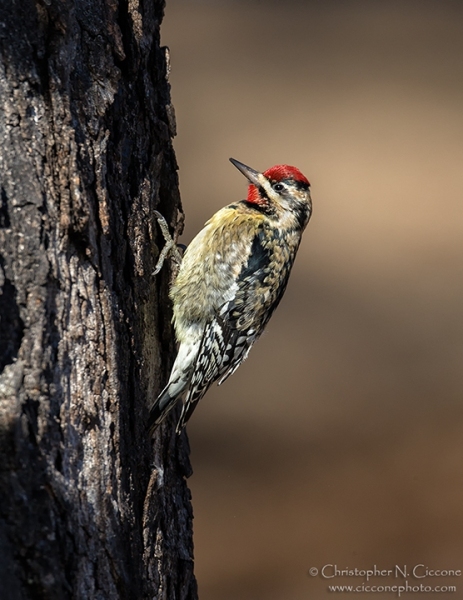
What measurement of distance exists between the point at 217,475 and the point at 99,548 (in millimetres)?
3201

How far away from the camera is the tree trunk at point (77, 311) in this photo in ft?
6.15

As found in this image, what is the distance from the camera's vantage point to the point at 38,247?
1.98 meters

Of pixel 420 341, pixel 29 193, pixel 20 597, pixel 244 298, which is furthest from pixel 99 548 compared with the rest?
pixel 420 341

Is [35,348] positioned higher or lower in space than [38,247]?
lower

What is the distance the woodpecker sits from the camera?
317cm

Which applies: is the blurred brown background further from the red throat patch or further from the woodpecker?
the red throat patch

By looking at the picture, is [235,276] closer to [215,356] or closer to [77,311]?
[215,356]

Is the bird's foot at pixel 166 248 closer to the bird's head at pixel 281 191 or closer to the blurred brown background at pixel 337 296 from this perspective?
the bird's head at pixel 281 191

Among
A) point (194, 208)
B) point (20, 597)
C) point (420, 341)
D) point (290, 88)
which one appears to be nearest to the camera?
point (20, 597)

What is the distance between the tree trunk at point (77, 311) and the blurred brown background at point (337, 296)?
248 cm

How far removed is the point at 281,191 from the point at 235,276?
450 mm

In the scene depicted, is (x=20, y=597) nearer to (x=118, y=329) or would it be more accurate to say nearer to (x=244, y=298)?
(x=118, y=329)

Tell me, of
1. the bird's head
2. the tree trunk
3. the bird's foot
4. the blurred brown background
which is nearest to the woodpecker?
the bird's head

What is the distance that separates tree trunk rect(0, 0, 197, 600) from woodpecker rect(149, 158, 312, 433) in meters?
0.61
